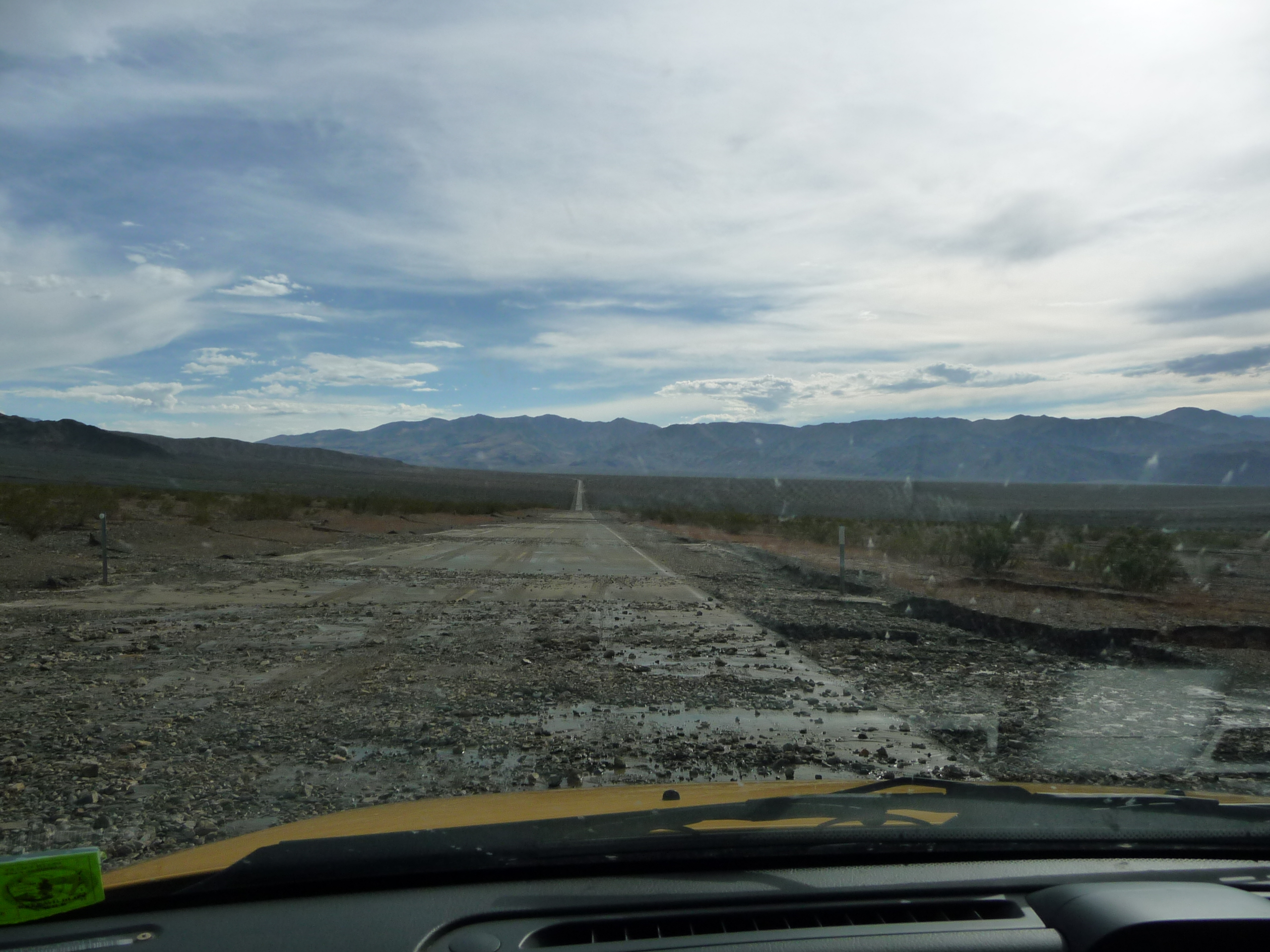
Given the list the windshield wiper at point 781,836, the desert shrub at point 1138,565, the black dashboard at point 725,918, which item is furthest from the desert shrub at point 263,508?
the black dashboard at point 725,918

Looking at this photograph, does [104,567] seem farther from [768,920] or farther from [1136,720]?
[768,920]

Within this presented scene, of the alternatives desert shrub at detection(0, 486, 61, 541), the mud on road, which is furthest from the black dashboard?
desert shrub at detection(0, 486, 61, 541)

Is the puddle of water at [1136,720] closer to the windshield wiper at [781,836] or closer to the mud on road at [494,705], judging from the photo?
the mud on road at [494,705]

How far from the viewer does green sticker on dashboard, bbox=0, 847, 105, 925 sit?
2.23 meters

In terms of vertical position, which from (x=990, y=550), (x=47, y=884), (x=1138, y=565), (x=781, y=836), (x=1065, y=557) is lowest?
(x=1065, y=557)

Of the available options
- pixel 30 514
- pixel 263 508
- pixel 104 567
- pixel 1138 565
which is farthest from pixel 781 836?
pixel 263 508

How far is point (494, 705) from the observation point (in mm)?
7863

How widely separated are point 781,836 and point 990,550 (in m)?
23.3

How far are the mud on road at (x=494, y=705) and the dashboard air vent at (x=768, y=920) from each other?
3.07m

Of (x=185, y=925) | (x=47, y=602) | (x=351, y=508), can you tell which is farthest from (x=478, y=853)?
(x=351, y=508)

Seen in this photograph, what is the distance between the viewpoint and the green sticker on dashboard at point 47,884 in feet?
7.32

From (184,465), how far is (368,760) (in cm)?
16975

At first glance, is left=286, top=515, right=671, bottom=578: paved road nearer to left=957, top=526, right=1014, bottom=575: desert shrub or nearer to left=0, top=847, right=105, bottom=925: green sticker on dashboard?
left=957, top=526, right=1014, bottom=575: desert shrub

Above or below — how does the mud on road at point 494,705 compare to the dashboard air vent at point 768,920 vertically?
below
